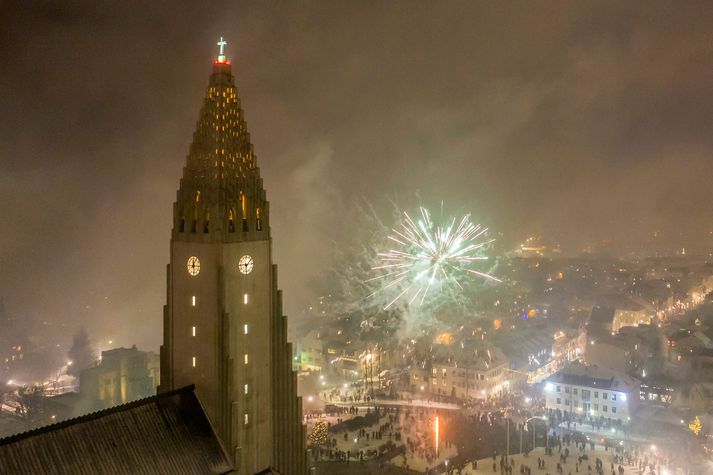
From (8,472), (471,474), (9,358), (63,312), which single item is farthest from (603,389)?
(63,312)

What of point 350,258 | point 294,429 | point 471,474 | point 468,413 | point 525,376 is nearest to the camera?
point 294,429

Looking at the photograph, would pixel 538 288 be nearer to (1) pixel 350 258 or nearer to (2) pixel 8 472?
(1) pixel 350 258

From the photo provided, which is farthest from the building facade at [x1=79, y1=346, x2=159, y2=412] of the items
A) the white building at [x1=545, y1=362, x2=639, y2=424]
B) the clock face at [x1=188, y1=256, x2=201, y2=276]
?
the clock face at [x1=188, y1=256, x2=201, y2=276]

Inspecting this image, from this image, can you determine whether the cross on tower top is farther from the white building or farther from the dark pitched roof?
the white building

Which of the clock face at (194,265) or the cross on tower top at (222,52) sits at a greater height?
the cross on tower top at (222,52)

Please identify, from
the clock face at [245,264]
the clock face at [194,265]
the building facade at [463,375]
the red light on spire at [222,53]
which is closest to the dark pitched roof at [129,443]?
the clock face at [194,265]

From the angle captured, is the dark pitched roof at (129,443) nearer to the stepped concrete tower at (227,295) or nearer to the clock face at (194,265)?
the stepped concrete tower at (227,295)

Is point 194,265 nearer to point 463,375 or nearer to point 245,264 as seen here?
point 245,264
